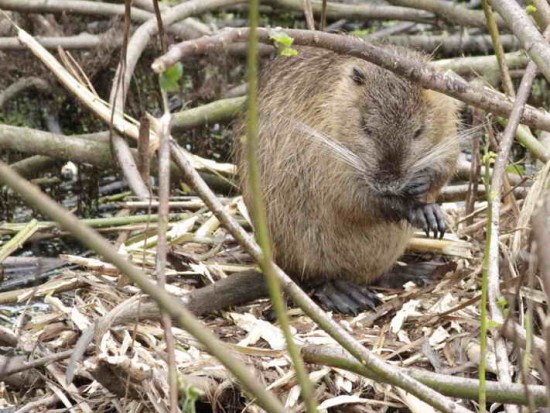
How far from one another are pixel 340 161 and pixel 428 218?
359 mm

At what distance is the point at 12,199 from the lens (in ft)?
15.3

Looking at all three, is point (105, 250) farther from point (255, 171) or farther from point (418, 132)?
point (418, 132)

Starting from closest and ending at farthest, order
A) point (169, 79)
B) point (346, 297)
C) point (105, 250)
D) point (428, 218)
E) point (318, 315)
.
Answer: point (105, 250)
point (169, 79)
point (318, 315)
point (428, 218)
point (346, 297)

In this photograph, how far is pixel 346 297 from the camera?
132 inches

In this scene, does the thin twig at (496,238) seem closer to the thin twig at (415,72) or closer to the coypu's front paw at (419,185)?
the thin twig at (415,72)

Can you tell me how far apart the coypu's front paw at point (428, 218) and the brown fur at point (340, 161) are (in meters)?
0.06

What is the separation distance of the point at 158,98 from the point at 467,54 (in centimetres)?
160

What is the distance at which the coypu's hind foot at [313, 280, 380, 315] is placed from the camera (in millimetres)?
3312

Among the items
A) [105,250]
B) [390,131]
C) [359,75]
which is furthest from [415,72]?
[105,250]

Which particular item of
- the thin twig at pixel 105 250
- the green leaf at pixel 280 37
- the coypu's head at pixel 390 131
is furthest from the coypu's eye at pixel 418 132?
the thin twig at pixel 105 250

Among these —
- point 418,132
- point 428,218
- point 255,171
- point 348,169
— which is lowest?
point 428,218

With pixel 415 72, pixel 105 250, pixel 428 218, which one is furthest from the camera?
pixel 428 218

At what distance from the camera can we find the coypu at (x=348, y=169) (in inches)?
129

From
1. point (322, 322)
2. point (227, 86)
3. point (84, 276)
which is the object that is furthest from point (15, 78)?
point (322, 322)
